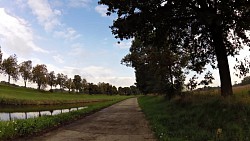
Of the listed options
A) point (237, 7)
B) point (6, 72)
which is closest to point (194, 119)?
point (237, 7)

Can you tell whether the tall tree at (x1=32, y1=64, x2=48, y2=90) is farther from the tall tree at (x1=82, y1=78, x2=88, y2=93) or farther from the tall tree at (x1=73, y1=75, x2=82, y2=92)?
the tall tree at (x1=82, y1=78, x2=88, y2=93)

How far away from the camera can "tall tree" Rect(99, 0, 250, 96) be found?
50.4ft

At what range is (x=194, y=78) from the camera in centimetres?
2175

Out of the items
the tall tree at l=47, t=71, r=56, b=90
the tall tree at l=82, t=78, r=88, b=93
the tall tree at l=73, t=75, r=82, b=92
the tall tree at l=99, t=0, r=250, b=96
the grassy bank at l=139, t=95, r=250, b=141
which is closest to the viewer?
the grassy bank at l=139, t=95, r=250, b=141

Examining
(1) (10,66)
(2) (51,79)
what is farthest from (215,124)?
(2) (51,79)

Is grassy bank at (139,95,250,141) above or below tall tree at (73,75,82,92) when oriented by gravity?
below

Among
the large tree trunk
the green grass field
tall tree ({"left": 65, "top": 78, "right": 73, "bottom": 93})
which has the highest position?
tall tree ({"left": 65, "top": 78, "right": 73, "bottom": 93})

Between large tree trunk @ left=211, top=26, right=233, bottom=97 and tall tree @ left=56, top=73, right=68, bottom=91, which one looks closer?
large tree trunk @ left=211, top=26, right=233, bottom=97

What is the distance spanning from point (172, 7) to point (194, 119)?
6948 millimetres

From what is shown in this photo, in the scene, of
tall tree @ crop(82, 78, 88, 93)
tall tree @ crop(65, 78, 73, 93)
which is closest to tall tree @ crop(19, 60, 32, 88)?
tall tree @ crop(65, 78, 73, 93)

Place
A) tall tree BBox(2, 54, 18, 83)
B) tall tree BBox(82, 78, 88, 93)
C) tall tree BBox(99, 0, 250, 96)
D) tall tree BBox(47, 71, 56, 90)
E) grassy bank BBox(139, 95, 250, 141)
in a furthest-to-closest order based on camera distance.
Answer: tall tree BBox(82, 78, 88, 93), tall tree BBox(47, 71, 56, 90), tall tree BBox(2, 54, 18, 83), tall tree BBox(99, 0, 250, 96), grassy bank BBox(139, 95, 250, 141)

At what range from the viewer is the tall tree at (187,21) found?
1535 centimetres

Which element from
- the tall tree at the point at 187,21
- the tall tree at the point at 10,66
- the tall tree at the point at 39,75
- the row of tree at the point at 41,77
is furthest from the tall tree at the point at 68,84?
the tall tree at the point at 187,21

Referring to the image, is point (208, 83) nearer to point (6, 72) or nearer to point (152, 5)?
point (152, 5)
